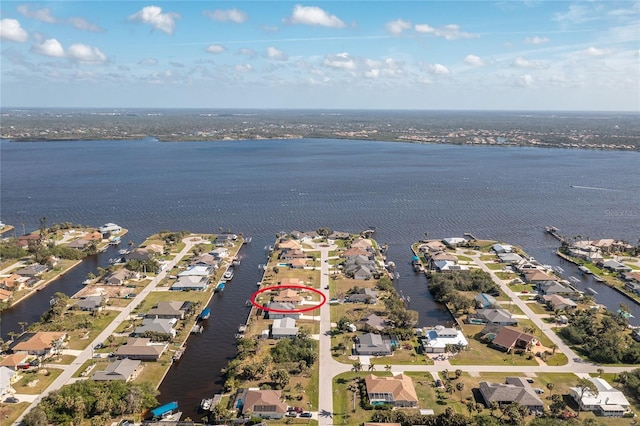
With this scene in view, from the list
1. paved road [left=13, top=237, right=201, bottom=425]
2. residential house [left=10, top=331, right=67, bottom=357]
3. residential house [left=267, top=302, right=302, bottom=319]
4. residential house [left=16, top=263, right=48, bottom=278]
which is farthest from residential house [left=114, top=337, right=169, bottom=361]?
residential house [left=16, top=263, right=48, bottom=278]

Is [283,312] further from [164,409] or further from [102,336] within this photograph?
[102,336]

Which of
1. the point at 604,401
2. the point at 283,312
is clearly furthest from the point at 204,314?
the point at 604,401

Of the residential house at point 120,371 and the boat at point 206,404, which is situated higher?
the residential house at point 120,371

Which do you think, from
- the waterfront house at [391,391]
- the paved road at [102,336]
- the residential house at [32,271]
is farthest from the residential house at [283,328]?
the residential house at [32,271]

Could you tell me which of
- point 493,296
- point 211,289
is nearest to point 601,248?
point 493,296

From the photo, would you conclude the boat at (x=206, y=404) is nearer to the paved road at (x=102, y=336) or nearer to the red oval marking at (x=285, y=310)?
the paved road at (x=102, y=336)
